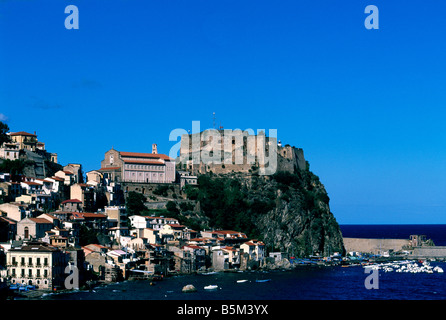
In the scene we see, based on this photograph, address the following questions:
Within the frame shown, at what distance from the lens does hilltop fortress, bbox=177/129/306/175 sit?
85562mm

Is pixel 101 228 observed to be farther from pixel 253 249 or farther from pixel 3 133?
pixel 3 133

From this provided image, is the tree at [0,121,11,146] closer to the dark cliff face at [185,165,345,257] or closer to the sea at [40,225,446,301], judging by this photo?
the dark cliff face at [185,165,345,257]

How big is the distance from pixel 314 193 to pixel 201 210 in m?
20.7

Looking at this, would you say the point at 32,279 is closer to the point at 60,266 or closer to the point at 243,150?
the point at 60,266

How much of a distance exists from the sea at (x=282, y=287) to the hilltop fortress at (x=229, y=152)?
24012 mm

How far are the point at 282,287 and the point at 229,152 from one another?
38.6 meters

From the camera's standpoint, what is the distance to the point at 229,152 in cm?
8712

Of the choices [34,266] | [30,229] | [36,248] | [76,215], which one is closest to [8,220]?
[30,229]

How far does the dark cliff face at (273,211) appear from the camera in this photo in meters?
75.4

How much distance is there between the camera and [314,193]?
89.7 m

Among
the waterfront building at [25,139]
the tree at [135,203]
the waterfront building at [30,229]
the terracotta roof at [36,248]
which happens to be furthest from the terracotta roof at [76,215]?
the waterfront building at [25,139]

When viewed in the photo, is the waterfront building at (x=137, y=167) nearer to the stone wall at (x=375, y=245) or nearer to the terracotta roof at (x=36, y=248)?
the terracotta roof at (x=36, y=248)

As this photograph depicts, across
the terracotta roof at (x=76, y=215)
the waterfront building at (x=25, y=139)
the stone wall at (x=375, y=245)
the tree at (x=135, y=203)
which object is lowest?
the stone wall at (x=375, y=245)
